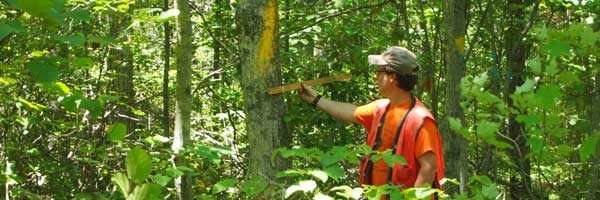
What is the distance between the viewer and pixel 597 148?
2375 millimetres

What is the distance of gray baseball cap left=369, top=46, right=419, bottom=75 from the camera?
382 cm

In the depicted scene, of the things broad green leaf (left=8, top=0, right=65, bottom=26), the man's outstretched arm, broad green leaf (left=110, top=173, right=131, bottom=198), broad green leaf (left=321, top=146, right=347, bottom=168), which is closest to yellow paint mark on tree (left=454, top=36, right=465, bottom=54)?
the man's outstretched arm

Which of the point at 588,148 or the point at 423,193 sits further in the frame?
the point at 423,193

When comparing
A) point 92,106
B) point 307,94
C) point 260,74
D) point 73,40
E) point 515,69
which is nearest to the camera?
point 73,40

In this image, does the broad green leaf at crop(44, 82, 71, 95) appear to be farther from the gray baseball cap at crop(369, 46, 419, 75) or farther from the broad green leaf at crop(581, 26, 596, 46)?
the broad green leaf at crop(581, 26, 596, 46)

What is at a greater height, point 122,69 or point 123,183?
point 122,69

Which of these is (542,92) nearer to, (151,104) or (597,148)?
(597,148)

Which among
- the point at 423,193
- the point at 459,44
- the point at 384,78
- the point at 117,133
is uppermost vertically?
the point at 459,44

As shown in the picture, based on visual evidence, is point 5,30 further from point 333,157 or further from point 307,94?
point 307,94

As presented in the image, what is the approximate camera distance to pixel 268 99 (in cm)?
329

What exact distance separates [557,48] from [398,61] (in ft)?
5.98

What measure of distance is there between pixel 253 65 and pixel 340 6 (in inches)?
142

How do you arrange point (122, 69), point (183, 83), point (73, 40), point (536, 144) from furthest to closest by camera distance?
point (122, 69) → point (183, 83) → point (73, 40) → point (536, 144)

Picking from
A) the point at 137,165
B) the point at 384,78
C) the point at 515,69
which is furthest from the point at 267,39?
the point at 515,69
